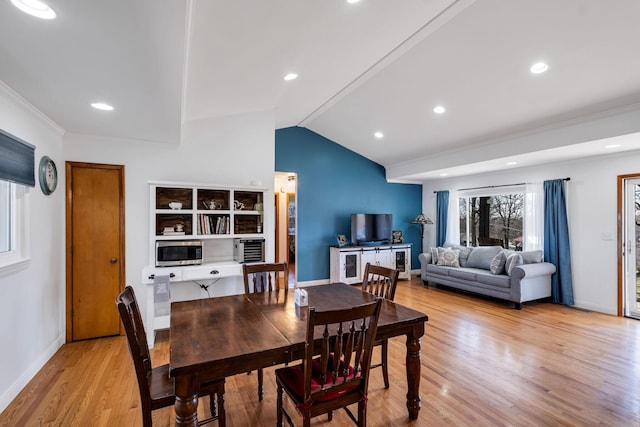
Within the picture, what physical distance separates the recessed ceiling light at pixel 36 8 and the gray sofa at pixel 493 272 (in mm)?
5591

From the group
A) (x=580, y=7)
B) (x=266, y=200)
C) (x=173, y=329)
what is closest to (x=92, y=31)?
(x=173, y=329)

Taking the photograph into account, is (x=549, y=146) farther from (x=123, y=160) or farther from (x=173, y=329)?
(x=123, y=160)

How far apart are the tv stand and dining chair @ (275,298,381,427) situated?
4.22 m

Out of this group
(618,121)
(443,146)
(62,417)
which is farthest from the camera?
(443,146)

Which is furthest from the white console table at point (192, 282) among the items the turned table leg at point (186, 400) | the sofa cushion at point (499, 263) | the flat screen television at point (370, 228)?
the sofa cushion at point (499, 263)

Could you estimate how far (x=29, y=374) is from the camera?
267cm

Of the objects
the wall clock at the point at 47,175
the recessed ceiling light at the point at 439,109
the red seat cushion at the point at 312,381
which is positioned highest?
the recessed ceiling light at the point at 439,109

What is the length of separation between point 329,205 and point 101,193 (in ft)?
13.0

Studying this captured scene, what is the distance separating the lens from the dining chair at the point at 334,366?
1553mm

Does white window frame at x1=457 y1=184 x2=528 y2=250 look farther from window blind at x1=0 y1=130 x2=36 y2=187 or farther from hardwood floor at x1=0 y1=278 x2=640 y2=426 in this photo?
window blind at x1=0 y1=130 x2=36 y2=187

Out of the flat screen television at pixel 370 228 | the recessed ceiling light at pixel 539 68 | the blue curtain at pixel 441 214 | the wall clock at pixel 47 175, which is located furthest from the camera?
the blue curtain at pixel 441 214

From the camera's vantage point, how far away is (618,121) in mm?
3475

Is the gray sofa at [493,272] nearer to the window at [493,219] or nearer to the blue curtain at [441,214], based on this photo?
the window at [493,219]

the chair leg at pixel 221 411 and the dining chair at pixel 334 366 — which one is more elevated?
the dining chair at pixel 334 366
